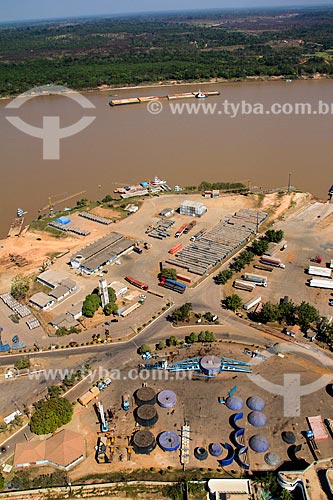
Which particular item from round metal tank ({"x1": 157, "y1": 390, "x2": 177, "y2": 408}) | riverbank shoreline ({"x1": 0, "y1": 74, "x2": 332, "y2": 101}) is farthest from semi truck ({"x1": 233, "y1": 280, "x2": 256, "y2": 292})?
riverbank shoreline ({"x1": 0, "y1": 74, "x2": 332, "y2": 101})

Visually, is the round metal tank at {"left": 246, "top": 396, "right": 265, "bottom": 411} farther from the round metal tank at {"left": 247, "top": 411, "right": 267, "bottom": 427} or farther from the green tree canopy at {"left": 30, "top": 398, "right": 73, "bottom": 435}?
the green tree canopy at {"left": 30, "top": 398, "right": 73, "bottom": 435}

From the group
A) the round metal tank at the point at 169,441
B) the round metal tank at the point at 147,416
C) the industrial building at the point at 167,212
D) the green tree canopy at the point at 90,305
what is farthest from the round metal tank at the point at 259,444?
the industrial building at the point at 167,212

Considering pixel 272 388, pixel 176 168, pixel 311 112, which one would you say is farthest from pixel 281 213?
pixel 311 112

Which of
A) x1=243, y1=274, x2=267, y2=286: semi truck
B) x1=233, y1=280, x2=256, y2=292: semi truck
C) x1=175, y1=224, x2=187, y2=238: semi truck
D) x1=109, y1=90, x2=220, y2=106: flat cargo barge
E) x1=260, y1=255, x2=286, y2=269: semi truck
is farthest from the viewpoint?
Answer: x1=109, y1=90, x2=220, y2=106: flat cargo barge

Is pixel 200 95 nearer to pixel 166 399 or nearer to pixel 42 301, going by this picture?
pixel 42 301

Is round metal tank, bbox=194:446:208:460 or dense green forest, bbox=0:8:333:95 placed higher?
dense green forest, bbox=0:8:333:95

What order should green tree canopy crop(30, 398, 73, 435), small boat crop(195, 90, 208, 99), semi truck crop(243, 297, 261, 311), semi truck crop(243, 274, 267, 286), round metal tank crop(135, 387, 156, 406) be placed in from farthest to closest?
small boat crop(195, 90, 208, 99)
semi truck crop(243, 274, 267, 286)
semi truck crop(243, 297, 261, 311)
round metal tank crop(135, 387, 156, 406)
green tree canopy crop(30, 398, 73, 435)

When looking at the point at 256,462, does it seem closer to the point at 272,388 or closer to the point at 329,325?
the point at 272,388

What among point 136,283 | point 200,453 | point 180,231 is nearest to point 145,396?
point 200,453
